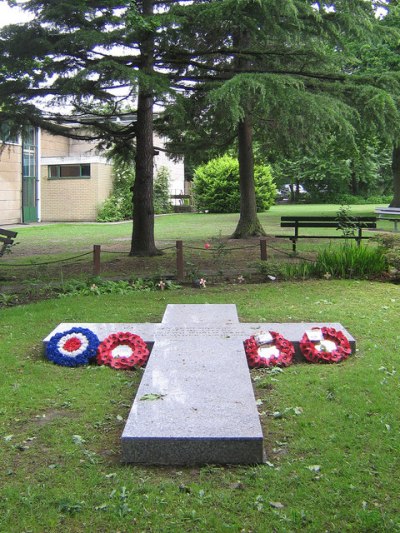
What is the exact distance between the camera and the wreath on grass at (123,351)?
6559mm

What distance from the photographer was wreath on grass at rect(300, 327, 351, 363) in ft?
21.7

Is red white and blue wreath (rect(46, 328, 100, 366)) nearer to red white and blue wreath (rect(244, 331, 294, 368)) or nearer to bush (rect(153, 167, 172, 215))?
red white and blue wreath (rect(244, 331, 294, 368))

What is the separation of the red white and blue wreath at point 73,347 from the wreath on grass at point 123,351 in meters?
0.11

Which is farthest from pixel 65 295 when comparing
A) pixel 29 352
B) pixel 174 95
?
pixel 174 95

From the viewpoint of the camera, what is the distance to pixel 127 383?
6.08 metres

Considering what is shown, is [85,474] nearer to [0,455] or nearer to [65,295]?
[0,455]

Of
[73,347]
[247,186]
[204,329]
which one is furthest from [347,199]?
[73,347]

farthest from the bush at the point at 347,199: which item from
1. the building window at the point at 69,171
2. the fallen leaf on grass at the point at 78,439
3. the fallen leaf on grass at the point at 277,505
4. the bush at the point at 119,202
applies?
the fallen leaf on grass at the point at 277,505

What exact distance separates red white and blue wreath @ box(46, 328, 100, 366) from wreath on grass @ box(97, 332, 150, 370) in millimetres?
113

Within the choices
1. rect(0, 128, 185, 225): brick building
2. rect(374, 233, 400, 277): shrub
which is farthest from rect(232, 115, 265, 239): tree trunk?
rect(0, 128, 185, 225): brick building

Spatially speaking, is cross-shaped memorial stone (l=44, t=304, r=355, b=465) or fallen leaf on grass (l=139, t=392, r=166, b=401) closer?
cross-shaped memorial stone (l=44, t=304, r=355, b=465)

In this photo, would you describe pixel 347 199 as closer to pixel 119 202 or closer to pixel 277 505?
pixel 119 202

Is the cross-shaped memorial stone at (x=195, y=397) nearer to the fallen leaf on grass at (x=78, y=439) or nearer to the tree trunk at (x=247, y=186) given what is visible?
the fallen leaf on grass at (x=78, y=439)

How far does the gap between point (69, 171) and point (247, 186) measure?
1902cm
